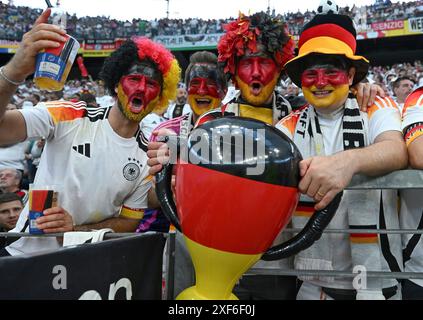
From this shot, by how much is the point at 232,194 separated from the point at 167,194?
→ 244 mm

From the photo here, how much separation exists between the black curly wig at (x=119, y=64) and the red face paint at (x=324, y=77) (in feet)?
2.83

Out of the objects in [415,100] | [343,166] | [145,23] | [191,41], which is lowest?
[343,166]

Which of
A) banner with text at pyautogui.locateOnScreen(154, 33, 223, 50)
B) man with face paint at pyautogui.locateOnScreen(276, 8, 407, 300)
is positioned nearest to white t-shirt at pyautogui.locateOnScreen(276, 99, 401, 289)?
man with face paint at pyautogui.locateOnScreen(276, 8, 407, 300)

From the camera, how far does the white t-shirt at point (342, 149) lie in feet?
4.05

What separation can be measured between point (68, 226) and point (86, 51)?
16.7 metres

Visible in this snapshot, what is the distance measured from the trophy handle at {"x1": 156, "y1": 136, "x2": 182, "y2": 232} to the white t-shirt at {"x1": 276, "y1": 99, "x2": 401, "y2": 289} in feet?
1.77

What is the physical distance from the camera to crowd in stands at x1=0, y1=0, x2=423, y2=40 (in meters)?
15.0

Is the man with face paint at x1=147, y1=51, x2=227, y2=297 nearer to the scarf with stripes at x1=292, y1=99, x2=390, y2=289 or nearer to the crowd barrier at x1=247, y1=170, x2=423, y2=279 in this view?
the scarf with stripes at x1=292, y1=99, x2=390, y2=289

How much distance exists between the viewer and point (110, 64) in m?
2.07

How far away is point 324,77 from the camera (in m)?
1.30

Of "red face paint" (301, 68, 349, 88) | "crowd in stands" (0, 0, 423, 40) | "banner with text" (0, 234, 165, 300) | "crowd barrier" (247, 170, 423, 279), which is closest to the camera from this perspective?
"banner with text" (0, 234, 165, 300)

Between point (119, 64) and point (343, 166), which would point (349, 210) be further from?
point (119, 64)

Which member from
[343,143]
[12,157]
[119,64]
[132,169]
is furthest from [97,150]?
[12,157]
